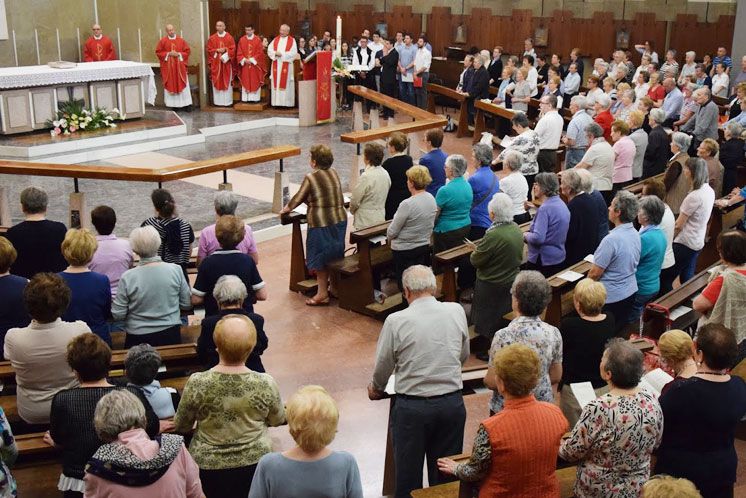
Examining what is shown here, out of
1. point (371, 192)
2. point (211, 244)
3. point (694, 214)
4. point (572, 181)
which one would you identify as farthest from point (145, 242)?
point (694, 214)

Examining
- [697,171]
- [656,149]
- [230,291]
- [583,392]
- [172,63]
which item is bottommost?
[583,392]

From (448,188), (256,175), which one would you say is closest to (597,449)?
(448,188)

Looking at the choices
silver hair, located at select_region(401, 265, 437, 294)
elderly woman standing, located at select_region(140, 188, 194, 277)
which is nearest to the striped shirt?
elderly woman standing, located at select_region(140, 188, 194, 277)

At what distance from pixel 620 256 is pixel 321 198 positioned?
103 inches

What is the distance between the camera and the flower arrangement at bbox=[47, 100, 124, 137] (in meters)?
13.7

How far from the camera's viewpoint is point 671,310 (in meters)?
5.84

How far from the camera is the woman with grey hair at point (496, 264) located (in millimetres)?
6102

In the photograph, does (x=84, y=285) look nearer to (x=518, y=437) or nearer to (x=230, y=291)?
(x=230, y=291)

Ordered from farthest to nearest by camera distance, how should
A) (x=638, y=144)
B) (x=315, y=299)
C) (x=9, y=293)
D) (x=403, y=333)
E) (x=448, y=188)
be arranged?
(x=638, y=144)
(x=315, y=299)
(x=448, y=188)
(x=9, y=293)
(x=403, y=333)

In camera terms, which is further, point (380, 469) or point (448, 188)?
point (448, 188)

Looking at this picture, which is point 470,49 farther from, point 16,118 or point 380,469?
point 380,469

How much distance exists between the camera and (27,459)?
173 inches

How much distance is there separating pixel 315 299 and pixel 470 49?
13107mm

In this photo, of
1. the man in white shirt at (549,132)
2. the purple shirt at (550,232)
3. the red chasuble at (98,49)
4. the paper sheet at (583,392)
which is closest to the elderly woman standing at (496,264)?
the purple shirt at (550,232)
